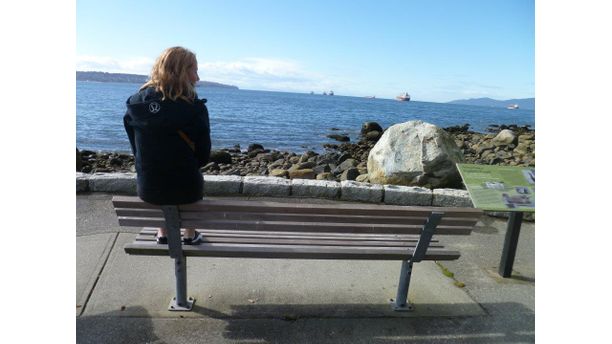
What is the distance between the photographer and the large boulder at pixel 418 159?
6914 millimetres

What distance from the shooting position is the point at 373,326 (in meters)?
3.25

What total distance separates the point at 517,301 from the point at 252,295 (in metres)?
2.14

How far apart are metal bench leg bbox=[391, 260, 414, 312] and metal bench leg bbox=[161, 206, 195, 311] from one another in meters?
1.52

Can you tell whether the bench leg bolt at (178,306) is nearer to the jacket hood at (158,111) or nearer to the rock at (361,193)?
the jacket hood at (158,111)

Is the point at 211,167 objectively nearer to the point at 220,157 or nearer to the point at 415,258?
the point at 220,157

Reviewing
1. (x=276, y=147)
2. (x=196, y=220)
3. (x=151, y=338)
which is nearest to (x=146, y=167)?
(x=196, y=220)

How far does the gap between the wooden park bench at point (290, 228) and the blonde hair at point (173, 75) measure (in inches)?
27.5

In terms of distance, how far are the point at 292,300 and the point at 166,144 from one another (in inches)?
60.7

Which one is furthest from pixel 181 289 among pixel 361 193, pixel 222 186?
pixel 361 193

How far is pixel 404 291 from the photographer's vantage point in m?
3.51

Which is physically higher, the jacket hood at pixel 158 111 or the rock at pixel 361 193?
the jacket hood at pixel 158 111

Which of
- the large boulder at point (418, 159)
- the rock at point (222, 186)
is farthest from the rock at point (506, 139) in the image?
the rock at point (222, 186)

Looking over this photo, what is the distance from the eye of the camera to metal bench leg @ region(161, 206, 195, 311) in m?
2.98

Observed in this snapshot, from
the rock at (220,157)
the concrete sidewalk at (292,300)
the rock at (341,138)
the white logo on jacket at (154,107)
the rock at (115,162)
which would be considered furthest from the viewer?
the rock at (341,138)
